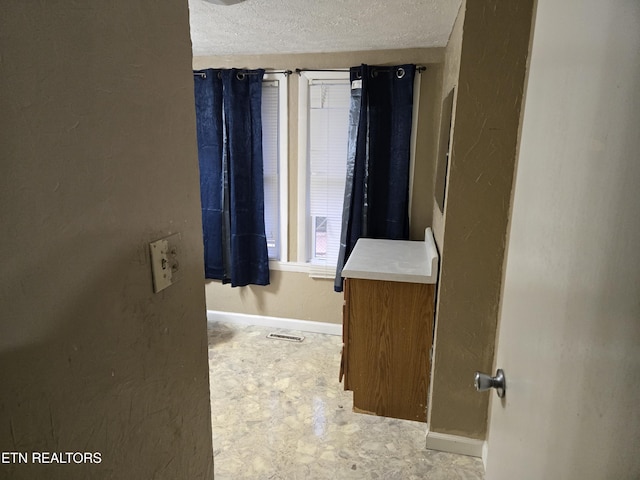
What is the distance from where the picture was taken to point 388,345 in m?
2.12

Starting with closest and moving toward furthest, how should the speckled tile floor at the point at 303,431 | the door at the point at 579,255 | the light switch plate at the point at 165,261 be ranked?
the door at the point at 579,255, the light switch plate at the point at 165,261, the speckled tile floor at the point at 303,431

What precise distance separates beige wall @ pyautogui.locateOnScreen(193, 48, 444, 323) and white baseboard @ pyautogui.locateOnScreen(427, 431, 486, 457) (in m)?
1.37

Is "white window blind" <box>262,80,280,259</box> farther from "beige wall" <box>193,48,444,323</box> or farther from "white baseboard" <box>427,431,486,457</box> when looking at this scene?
"white baseboard" <box>427,431,486,457</box>

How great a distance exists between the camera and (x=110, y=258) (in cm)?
73

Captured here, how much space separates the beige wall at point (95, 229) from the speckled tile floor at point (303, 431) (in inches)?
39.6

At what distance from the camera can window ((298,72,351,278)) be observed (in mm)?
2922

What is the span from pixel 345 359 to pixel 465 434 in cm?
70

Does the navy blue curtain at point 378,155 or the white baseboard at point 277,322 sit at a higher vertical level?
the navy blue curtain at point 378,155

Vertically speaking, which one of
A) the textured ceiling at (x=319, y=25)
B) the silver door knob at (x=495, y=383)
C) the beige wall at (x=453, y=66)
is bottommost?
the silver door knob at (x=495, y=383)

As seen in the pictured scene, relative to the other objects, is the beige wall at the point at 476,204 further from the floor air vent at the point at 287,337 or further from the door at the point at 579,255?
the floor air vent at the point at 287,337

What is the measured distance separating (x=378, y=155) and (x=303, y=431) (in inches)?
73.5

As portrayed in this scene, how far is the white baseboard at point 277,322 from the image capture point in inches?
128

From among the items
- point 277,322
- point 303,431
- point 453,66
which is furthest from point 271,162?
point 303,431

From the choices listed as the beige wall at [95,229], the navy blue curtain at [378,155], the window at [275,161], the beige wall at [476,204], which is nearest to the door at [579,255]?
the beige wall at [95,229]
